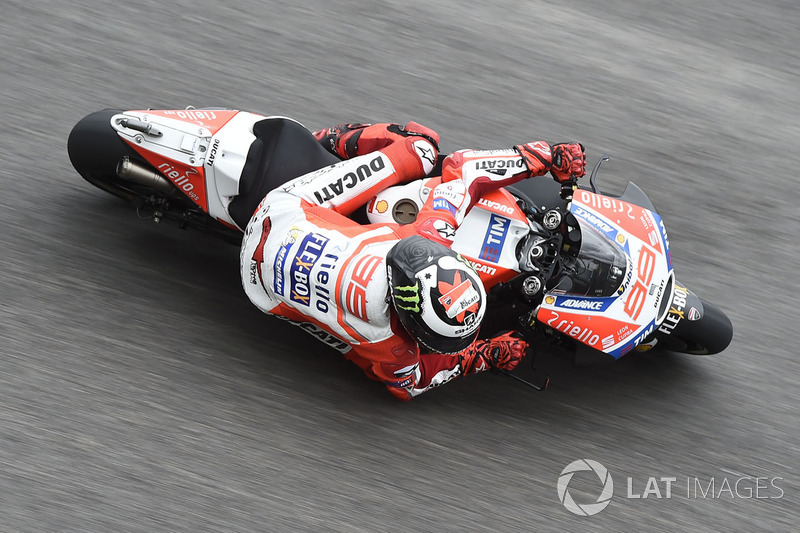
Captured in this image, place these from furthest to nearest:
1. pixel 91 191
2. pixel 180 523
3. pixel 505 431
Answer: pixel 91 191 < pixel 505 431 < pixel 180 523

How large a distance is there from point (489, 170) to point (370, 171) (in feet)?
2.07

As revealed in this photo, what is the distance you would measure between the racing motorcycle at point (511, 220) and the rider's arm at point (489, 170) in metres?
0.07

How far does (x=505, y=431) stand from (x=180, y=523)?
183cm

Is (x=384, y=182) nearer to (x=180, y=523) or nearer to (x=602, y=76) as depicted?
(x=180, y=523)

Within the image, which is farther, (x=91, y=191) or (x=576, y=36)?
(x=576, y=36)

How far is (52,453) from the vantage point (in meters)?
4.13

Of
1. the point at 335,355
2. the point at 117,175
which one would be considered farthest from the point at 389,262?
the point at 117,175

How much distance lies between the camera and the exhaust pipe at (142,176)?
448 centimetres

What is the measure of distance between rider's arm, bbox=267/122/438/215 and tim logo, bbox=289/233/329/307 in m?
0.24

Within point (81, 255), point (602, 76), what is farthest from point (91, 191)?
point (602, 76)

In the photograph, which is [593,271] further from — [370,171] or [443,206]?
[370,171]

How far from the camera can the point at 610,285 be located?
421 centimetres

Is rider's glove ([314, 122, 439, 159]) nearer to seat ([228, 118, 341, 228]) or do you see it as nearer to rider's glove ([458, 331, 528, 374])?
seat ([228, 118, 341, 228])

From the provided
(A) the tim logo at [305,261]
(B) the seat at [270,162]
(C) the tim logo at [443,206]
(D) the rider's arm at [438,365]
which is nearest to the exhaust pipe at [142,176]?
(B) the seat at [270,162]
